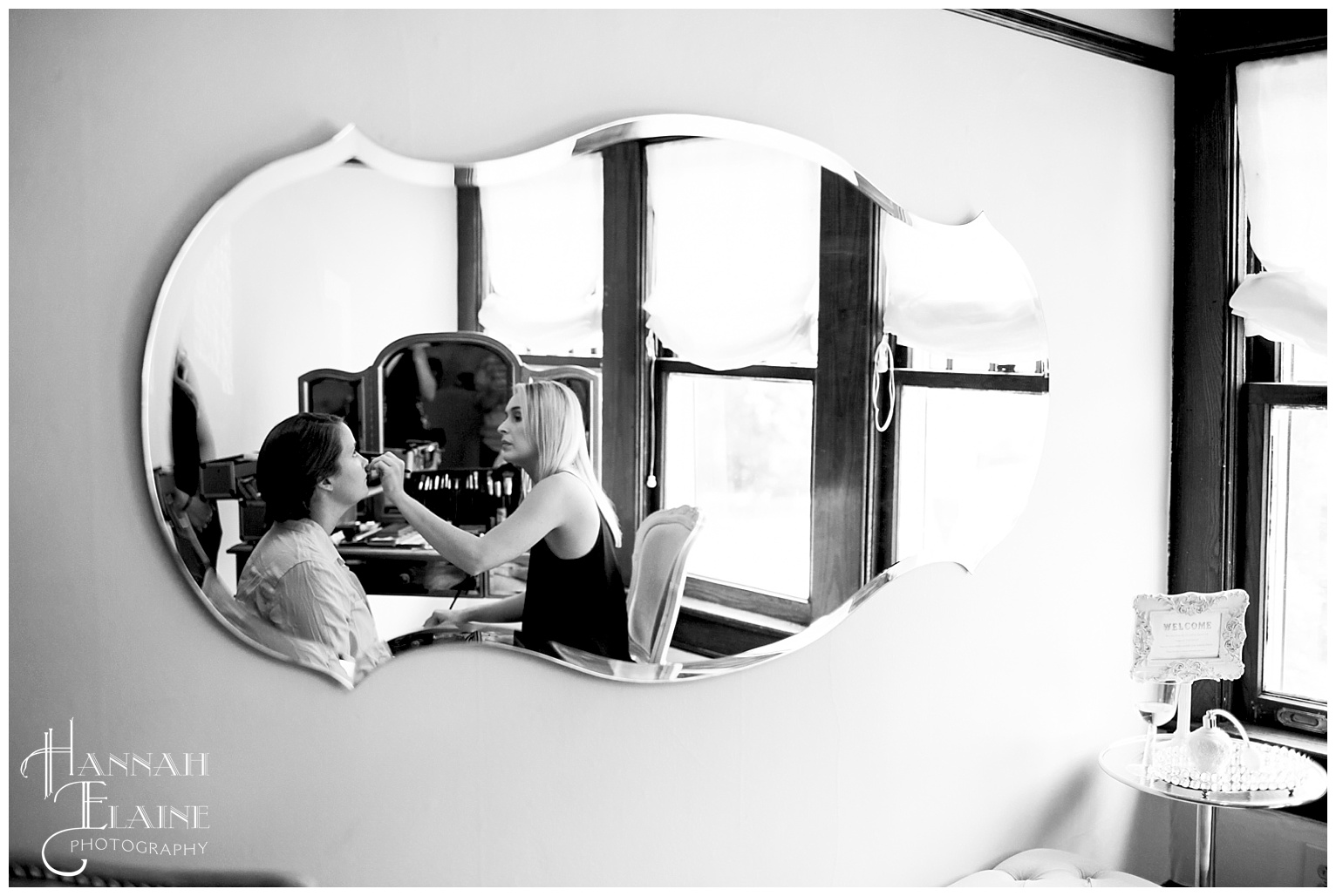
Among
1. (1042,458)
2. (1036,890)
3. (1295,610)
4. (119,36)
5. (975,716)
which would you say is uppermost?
(119,36)

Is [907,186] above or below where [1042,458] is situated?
above

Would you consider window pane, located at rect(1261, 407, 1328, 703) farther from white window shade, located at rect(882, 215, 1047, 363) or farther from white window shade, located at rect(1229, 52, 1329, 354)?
white window shade, located at rect(882, 215, 1047, 363)

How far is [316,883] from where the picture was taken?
178cm

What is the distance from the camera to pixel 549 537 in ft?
5.83

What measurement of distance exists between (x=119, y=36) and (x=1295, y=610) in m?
2.55

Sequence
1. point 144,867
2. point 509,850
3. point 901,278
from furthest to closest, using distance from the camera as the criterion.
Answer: point 901,278 → point 509,850 → point 144,867

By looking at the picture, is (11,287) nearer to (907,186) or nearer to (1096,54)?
(907,186)

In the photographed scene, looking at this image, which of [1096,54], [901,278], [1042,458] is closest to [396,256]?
[901,278]

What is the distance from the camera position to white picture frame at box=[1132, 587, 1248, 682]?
218cm

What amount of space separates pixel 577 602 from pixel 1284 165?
1.80 metres

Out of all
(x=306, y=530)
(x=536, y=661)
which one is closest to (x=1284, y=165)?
(x=536, y=661)

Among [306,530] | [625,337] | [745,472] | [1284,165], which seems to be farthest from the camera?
[1284,165]

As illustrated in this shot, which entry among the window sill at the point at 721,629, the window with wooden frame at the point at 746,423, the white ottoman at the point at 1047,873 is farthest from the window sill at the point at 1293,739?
the window sill at the point at 721,629

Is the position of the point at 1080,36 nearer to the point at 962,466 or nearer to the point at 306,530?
the point at 962,466
